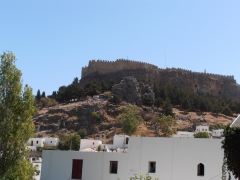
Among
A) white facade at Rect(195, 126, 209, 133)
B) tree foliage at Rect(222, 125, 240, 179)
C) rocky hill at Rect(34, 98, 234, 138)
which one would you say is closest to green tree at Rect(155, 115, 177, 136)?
rocky hill at Rect(34, 98, 234, 138)

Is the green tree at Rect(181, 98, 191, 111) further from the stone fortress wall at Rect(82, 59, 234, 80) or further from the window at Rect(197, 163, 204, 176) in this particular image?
the window at Rect(197, 163, 204, 176)

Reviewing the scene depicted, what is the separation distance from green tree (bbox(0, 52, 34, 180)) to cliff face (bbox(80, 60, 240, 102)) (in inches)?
2334

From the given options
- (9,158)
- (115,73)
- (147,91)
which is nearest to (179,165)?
(9,158)

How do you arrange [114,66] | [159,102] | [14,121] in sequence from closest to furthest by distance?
[14,121] → [159,102] → [114,66]

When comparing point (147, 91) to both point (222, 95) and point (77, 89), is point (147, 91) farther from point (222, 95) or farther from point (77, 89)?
point (222, 95)

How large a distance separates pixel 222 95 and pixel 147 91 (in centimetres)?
2418

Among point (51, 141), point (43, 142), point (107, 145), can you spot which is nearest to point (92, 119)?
point (51, 141)

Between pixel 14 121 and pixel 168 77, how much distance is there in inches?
2622

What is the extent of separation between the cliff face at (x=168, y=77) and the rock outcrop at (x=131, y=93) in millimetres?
8936

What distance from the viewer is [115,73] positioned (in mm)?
81312

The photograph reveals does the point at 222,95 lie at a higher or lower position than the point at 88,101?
higher

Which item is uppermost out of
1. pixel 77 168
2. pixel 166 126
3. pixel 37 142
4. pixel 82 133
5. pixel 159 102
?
pixel 159 102

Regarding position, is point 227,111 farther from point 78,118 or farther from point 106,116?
point 78,118

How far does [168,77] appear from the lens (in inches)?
3282
